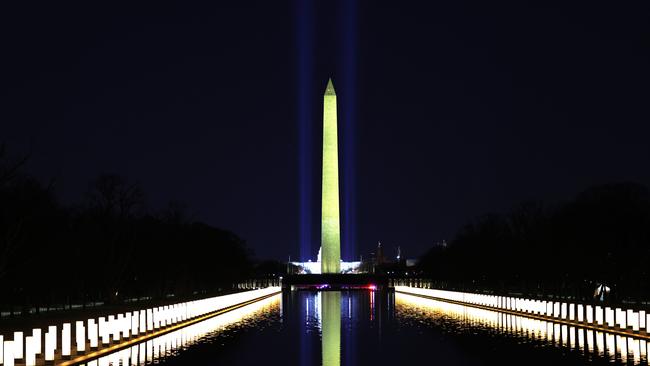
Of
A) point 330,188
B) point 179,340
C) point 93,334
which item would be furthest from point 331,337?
point 330,188

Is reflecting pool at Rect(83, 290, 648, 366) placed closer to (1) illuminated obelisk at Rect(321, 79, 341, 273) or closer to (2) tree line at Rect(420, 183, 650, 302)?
(2) tree line at Rect(420, 183, 650, 302)

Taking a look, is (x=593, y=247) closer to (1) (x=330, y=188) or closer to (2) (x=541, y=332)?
(2) (x=541, y=332)

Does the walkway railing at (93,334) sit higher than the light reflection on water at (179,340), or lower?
higher

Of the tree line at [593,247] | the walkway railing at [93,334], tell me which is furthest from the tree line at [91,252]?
the tree line at [593,247]

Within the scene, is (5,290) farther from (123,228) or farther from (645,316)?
(645,316)

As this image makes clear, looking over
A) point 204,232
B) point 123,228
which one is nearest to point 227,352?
point 123,228

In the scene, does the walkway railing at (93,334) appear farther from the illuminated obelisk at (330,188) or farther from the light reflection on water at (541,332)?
the illuminated obelisk at (330,188)
